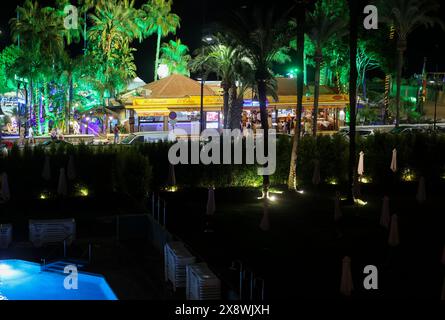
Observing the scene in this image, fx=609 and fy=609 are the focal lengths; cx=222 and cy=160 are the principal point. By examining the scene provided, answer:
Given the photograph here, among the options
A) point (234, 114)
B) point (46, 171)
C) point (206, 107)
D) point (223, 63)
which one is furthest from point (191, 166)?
point (206, 107)

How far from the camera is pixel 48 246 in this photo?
15383 mm

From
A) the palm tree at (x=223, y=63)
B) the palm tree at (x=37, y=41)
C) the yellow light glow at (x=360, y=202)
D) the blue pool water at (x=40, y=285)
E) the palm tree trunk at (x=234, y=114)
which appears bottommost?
the blue pool water at (x=40, y=285)

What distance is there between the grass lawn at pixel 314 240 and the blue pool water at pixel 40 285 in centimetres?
232

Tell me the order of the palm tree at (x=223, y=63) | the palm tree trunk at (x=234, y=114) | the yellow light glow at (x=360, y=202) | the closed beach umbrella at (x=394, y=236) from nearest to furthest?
1. the closed beach umbrella at (x=394, y=236)
2. the yellow light glow at (x=360, y=202)
3. the palm tree trunk at (x=234, y=114)
4. the palm tree at (x=223, y=63)

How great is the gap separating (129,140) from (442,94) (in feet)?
160

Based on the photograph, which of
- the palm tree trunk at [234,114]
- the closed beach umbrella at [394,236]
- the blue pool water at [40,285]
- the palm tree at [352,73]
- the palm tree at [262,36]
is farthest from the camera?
the palm tree trunk at [234,114]

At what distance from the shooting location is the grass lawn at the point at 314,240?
11219 millimetres

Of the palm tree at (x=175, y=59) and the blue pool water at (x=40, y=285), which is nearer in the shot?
the blue pool water at (x=40, y=285)

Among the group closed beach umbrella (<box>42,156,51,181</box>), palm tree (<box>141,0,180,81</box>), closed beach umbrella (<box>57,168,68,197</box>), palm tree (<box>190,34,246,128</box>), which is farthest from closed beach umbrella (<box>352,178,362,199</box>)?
palm tree (<box>141,0,180,81</box>)

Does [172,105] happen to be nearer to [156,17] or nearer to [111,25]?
[111,25]

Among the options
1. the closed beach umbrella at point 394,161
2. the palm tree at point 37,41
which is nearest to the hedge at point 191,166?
the closed beach umbrella at point 394,161

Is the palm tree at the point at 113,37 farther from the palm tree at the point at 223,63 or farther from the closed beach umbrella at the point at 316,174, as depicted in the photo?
the closed beach umbrella at the point at 316,174
